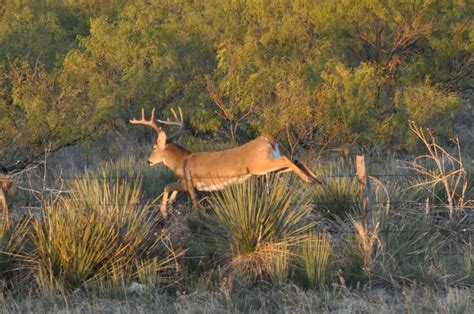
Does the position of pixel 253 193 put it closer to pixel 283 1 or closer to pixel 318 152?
pixel 318 152

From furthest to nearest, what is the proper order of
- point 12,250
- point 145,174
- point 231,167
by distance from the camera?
point 145,174, point 231,167, point 12,250

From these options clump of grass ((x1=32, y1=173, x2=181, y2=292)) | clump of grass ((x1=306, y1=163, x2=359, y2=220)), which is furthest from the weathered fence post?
clump of grass ((x1=306, y1=163, x2=359, y2=220))

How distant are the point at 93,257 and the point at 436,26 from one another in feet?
43.7

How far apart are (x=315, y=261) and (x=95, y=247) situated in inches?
86.3

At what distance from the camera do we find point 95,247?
9.52 metres

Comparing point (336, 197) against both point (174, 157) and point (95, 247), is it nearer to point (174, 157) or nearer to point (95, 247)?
point (174, 157)

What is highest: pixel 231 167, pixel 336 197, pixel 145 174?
pixel 336 197

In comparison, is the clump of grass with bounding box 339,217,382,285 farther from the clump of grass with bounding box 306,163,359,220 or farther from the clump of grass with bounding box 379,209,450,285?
the clump of grass with bounding box 306,163,359,220

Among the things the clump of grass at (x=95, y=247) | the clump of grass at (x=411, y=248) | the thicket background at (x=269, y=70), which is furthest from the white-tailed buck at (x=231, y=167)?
the thicket background at (x=269, y=70)

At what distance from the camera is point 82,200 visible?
10227 millimetres

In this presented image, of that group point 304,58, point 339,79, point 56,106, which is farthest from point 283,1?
point 56,106

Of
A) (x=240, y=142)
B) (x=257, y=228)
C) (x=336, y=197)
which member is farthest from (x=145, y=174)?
(x=257, y=228)

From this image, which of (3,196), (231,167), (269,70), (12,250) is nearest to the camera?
(12,250)

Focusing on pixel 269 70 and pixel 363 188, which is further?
pixel 269 70
